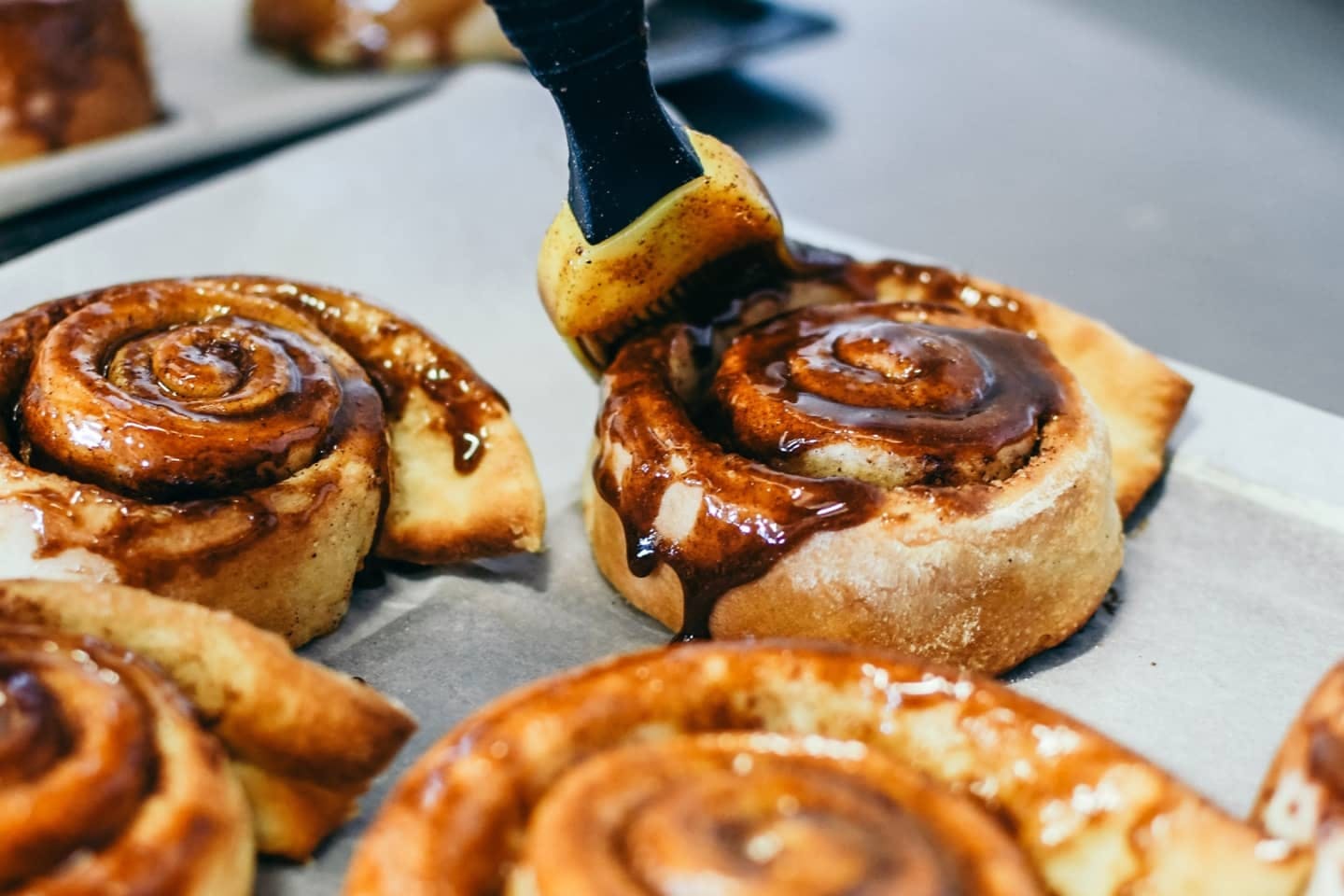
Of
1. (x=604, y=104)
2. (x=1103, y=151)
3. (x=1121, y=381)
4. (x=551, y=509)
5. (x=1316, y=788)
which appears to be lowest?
(x=1103, y=151)

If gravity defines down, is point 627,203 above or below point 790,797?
above

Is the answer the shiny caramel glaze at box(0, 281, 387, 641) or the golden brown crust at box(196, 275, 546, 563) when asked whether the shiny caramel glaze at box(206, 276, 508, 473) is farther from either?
the shiny caramel glaze at box(0, 281, 387, 641)

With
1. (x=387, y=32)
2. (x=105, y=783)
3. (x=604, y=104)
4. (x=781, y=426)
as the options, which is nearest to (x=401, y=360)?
(x=604, y=104)

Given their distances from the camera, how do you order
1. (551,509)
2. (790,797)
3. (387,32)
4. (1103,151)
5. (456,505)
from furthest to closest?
(387,32), (1103,151), (551,509), (456,505), (790,797)

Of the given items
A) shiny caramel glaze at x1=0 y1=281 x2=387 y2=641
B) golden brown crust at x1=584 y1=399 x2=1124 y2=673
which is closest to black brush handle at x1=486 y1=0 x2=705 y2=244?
shiny caramel glaze at x1=0 y1=281 x2=387 y2=641

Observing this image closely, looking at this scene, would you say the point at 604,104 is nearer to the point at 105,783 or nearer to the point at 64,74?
the point at 105,783

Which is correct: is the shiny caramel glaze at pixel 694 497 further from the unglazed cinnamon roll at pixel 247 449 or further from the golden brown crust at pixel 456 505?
the unglazed cinnamon roll at pixel 247 449

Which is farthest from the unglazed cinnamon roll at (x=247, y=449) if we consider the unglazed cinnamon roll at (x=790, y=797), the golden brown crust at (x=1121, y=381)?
the golden brown crust at (x=1121, y=381)
